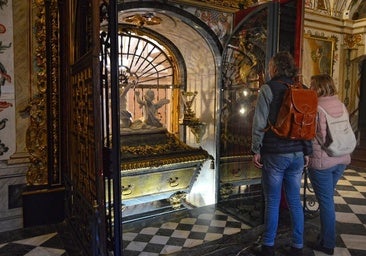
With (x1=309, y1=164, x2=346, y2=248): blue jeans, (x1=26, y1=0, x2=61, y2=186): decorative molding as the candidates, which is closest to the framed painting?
(x1=309, y1=164, x2=346, y2=248): blue jeans

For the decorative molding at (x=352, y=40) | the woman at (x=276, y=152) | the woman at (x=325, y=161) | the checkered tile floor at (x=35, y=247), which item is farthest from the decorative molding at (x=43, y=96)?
the decorative molding at (x=352, y=40)

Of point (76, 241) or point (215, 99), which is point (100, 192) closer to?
point (76, 241)

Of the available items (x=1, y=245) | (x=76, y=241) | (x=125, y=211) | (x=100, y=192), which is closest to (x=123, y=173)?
(x=125, y=211)

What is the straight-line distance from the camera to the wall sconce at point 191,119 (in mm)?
4918

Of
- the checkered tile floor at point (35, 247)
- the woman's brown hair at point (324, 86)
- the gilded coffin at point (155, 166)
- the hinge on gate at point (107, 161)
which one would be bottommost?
the checkered tile floor at point (35, 247)

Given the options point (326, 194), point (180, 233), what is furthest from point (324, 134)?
point (180, 233)

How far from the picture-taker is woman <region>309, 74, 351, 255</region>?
275cm

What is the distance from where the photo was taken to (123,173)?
156 inches

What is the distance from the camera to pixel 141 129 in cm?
463

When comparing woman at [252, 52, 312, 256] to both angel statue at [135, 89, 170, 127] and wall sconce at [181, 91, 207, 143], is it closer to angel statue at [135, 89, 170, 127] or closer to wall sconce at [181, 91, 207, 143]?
wall sconce at [181, 91, 207, 143]

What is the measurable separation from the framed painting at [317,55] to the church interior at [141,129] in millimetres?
2159

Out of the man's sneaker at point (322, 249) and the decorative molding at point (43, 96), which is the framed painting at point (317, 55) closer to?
the man's sneaker at point (322, 249)

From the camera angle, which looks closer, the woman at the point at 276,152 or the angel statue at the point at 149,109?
the woman at the point at 276,152

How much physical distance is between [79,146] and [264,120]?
4.86 ft
